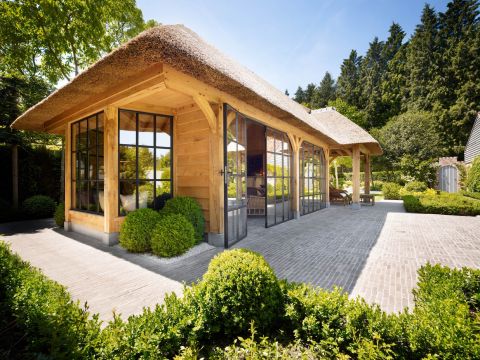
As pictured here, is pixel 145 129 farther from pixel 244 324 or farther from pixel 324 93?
pixel 324 93

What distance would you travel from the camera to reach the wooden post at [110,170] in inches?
204

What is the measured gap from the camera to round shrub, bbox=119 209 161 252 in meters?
4.64

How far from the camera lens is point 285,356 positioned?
1781mm

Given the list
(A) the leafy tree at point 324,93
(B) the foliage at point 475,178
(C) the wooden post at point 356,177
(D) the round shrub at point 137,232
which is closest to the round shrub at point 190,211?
(D) the round shrub at point 137,232

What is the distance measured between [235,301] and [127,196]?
442 cm

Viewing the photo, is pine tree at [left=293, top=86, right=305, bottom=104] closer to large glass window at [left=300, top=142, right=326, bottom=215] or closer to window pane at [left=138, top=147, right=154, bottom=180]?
large glass window at [left=300, top=142, right=326, bottom=215]

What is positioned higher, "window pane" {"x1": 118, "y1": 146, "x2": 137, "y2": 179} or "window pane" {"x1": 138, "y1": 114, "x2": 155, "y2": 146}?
"window pane" {"x1": 138, "y1": 114, "x2": 155, "y2": 146}

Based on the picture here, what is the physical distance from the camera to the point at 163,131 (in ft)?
19.4

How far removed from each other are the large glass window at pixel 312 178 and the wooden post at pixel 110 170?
23.3 feet

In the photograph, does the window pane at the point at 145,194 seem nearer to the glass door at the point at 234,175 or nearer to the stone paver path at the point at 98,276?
the stone paver path at the point at 98,276

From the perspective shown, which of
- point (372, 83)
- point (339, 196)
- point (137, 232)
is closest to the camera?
point (137, 232)

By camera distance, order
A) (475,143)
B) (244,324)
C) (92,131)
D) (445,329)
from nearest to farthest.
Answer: (445,329) < (244,324) < (92,131) < (475,143)

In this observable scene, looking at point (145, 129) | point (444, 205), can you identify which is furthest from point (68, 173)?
point (444, 205)

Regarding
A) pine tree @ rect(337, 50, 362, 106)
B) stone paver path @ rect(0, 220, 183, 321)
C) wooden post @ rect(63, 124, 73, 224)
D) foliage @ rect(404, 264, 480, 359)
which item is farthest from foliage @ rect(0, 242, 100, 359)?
pine tree @ rect(337, 50, 362, 106)
